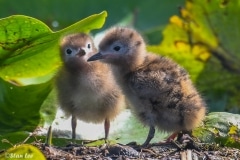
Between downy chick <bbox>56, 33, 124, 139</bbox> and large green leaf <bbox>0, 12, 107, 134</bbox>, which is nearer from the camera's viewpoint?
large green leaf <bbox>0, 12, 107, 134</bbox>

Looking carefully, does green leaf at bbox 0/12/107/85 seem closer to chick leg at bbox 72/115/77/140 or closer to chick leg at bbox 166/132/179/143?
chick leg at bbox 72/115/77/140

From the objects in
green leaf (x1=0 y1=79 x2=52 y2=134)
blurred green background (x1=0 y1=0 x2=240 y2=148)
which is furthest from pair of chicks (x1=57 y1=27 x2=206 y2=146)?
blurred green background (x1=0 y1=0 x2=240 y2=148)

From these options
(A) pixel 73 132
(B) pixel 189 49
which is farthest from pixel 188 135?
(B) pixel 189 49

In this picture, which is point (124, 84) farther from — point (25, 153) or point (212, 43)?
point (212, 43)

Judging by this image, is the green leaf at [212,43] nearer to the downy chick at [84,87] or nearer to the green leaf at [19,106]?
the downy chick at [84,87]

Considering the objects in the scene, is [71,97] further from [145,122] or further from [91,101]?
[145,122]

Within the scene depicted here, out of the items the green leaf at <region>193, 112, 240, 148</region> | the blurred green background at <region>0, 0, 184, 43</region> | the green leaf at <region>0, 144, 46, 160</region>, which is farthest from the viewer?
the blurred green background at <region>0, 0, 184, 43</region>
